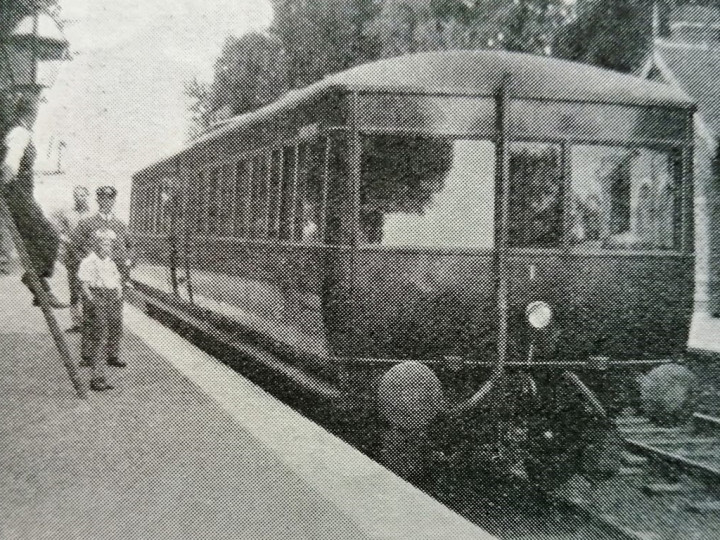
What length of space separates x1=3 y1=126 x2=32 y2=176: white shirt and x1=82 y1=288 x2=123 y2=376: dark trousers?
100 cm

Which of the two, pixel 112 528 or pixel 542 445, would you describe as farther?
pixel 542 445

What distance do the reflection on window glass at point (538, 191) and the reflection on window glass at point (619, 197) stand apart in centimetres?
9

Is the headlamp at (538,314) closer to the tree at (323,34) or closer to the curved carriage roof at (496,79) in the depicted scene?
the curved carriage roof at (496,79)

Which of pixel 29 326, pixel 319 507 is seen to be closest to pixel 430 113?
pixel 319 507

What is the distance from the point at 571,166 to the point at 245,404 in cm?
237

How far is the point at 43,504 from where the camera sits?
10.7 ft

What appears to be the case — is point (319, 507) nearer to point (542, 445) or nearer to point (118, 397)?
point (542, 445)

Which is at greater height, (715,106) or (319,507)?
(715,106)

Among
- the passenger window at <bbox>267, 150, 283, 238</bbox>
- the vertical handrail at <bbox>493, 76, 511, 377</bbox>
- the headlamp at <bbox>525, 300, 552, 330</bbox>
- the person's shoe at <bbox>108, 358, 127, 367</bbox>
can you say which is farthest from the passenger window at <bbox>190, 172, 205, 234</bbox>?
the headlamp at <bbox>525, 300, 552, 330</bbox>

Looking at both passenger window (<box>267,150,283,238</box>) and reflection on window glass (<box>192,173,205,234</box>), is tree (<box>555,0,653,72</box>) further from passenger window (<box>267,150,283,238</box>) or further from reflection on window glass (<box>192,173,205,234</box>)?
reflection on window glass (<box>192,173,205,234</box>)

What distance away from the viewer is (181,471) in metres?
3.69

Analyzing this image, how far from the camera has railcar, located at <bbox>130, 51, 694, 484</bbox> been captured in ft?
14.5

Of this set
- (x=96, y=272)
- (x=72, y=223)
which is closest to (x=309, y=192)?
(x=96, y=272)

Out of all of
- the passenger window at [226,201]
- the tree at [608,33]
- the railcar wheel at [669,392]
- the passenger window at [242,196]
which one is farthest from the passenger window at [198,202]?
the railcar wheel at [669,392]
